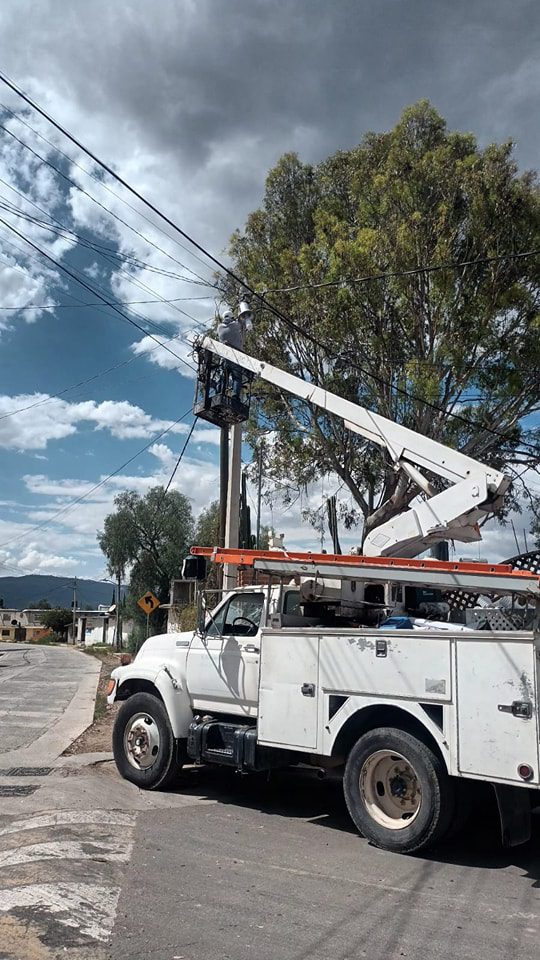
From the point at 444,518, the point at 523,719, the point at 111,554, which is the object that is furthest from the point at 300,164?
the point at 111,554

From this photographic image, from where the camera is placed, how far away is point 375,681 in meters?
6.28

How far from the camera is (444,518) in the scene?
30.4 ft

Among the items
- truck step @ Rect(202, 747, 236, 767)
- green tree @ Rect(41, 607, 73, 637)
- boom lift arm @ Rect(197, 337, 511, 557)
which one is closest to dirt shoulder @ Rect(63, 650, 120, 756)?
truck step @ Rect(202, 747, 236, 767)

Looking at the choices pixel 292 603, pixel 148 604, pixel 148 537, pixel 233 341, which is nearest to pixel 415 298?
pixel 233 341

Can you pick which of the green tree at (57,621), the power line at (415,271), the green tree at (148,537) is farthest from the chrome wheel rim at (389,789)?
the green tree at (57,621)

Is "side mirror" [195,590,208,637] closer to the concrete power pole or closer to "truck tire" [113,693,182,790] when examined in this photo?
"truck tire" [113,693,182,790]

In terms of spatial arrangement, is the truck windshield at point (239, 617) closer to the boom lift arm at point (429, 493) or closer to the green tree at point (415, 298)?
the boom lift arm at point (429, 493)

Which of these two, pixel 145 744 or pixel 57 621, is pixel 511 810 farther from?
pixel 57 621

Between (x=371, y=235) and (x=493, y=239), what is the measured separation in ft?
7.73

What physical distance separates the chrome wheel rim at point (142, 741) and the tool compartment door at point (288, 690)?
5.70 feet

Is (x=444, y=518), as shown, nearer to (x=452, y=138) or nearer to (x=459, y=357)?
(x=459, y=357)

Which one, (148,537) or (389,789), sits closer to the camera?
(389,789)

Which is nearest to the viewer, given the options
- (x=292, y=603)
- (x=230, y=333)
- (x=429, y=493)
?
(x=292, y=603)

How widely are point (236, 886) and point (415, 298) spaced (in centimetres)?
1217
